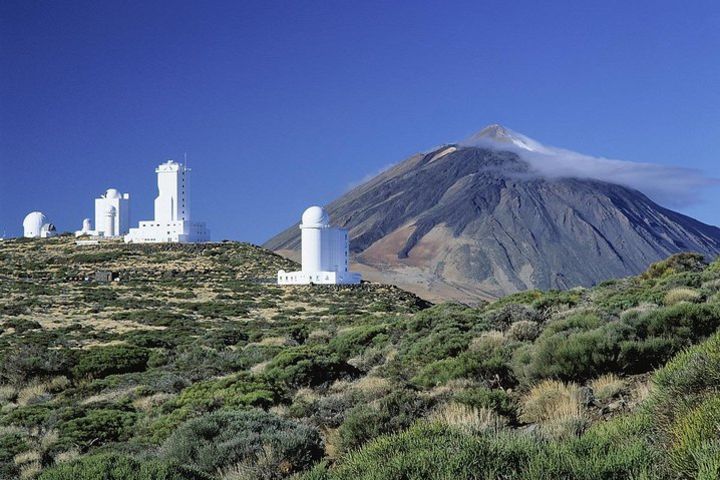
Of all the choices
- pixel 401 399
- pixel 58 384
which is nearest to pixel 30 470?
pixel 401 399

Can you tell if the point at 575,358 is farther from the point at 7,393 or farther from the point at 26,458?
the point at 7,393

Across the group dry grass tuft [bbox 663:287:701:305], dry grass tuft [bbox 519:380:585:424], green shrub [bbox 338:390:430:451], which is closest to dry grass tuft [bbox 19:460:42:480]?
green shrub [bbox 338:390:430:451]

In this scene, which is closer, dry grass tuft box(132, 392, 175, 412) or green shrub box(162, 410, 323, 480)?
green shrub box(162, 410, 323, 480)

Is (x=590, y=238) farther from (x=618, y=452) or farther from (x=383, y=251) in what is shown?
(x=618, y=452)

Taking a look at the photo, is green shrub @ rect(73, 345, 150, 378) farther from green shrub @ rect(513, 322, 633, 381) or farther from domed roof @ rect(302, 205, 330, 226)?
domed roof @ rect(302, 205, 330, 226)

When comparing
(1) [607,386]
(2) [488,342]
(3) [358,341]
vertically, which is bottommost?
(3) [358,341]

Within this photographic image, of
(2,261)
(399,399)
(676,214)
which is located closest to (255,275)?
(2,261)
